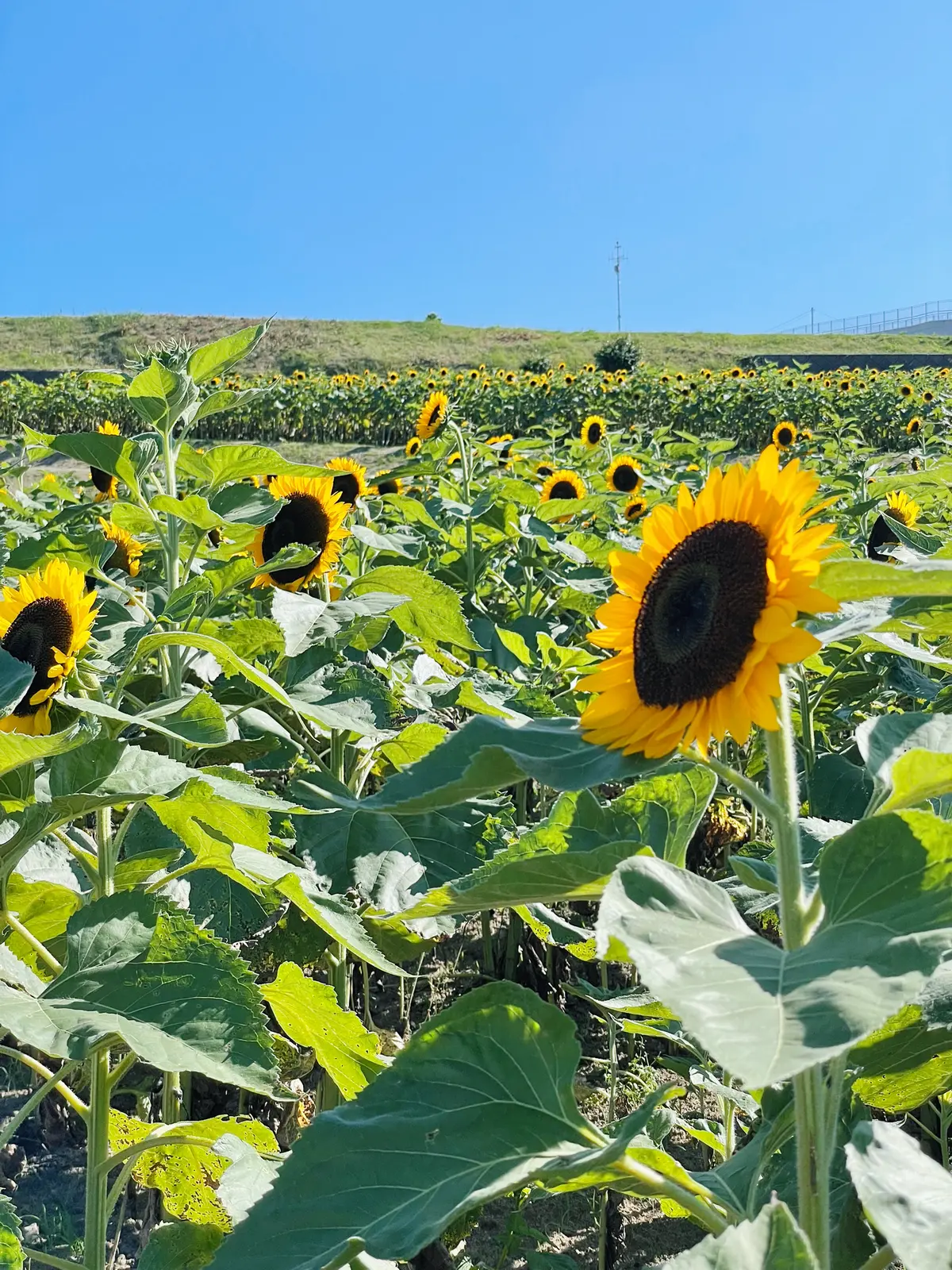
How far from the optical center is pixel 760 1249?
0.71 meters

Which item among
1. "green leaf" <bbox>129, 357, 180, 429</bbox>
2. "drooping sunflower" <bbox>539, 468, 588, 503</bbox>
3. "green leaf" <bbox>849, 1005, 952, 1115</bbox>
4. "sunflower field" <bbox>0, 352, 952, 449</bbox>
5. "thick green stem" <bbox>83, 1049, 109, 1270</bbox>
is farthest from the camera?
"sunflower field" <bbox>0, 352, 952, 449</bbox>

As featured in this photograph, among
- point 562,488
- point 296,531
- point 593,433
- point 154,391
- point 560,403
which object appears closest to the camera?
point 154,391

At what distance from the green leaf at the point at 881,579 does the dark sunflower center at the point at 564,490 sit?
425 centimetres

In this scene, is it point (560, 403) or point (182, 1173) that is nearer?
point (182, 1173)

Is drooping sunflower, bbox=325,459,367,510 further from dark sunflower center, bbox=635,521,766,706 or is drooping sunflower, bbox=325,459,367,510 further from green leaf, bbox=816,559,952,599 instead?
green leaf, bbox=816,559,952,599

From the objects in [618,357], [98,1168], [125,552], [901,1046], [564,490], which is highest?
[618,357]

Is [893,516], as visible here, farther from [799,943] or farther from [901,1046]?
[799,943]

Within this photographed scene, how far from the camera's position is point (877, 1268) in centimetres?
95

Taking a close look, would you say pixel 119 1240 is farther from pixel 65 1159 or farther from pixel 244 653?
pixel 244 653

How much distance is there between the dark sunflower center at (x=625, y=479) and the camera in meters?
5.88

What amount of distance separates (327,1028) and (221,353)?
147 cm

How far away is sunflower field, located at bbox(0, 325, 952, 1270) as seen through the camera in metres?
Answer: 0.81

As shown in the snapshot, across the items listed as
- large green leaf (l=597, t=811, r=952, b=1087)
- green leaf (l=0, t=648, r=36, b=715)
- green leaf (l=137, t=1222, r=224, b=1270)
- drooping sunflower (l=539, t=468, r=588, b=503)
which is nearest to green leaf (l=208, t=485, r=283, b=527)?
green leaf (l=0, t=648, r=36, b=715)

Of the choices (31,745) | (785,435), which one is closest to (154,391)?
(31,745)
